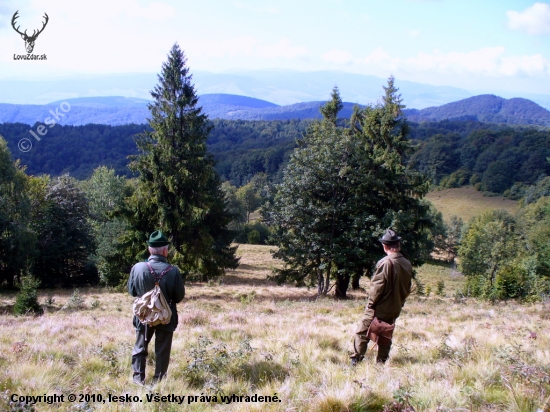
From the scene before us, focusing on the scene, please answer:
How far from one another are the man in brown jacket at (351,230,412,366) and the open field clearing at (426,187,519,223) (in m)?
115

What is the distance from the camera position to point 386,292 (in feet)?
18.9

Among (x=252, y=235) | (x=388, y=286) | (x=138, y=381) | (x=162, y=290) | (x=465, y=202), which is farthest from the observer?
(x=465, y=202)

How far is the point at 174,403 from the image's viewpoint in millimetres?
4133

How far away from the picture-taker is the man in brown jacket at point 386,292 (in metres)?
5.70

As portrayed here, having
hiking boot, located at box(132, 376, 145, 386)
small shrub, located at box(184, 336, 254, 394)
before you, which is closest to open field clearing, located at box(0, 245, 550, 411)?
small shrub, located at box(184, 336, 254, 394)

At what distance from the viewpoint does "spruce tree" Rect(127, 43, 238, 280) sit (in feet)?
67.1

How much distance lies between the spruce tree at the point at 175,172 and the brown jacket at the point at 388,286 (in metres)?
15.6

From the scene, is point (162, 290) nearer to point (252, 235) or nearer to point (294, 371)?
point (294, 371)

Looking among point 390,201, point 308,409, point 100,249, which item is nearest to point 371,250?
point 390,201

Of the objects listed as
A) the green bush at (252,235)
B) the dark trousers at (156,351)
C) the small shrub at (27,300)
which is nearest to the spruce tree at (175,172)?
the small shrub at (27,300)

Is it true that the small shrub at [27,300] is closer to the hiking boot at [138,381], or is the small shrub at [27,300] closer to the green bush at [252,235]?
the hiking boot at [138,381]

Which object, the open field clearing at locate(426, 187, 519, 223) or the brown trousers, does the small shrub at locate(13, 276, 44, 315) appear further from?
the open field clearing at locate(426, 187, 519, 223)

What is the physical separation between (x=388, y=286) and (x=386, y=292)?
0.34ft

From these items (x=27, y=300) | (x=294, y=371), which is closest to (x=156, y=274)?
(x=294, y=371)
